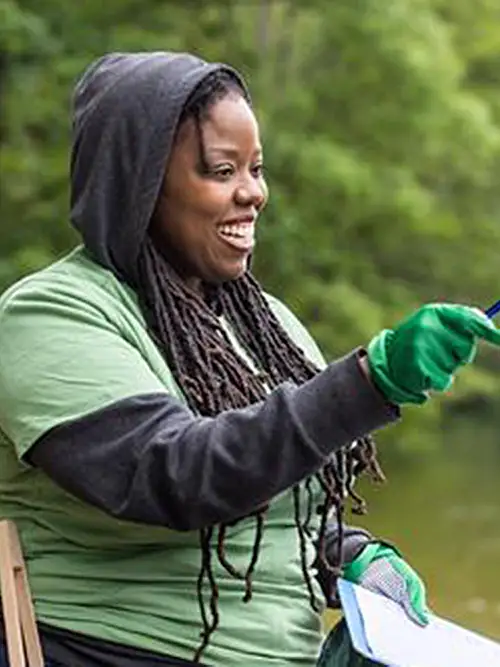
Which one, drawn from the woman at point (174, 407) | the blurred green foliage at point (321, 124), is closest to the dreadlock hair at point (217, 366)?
the woman at point (174, 407)

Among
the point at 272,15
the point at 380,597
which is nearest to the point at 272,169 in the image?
the point at 272,15

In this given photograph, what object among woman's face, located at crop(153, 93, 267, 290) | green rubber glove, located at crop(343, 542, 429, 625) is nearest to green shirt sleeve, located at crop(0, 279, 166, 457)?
woman's face, located at crop(153, 93, 267, 290)

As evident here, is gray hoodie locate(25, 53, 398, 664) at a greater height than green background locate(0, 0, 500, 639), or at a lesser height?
greater

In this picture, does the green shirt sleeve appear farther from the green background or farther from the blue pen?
the green background

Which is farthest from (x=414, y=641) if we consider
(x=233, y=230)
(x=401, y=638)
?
(x=233, y=230)

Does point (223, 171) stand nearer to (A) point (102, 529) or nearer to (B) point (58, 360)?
(B) point (58, 360)

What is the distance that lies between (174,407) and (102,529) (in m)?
0.21

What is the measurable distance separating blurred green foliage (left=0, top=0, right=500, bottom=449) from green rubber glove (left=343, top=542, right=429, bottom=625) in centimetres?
887

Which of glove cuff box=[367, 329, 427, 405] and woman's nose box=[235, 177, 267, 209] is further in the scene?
woman's nose box=[235, 177, 267, 209]

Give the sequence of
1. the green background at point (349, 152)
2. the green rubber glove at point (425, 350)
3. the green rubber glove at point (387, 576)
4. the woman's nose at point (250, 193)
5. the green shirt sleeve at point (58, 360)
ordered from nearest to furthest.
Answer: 1. the green rubber glove at point (425, 350)
2. the green shirt sleeve at point (58, 360)
3. the woman's nose at point (250, 193)
4. the green rubber glove at point (387, 576)
5. the green background at point (349, 152)

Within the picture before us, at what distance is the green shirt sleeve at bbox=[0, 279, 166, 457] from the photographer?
1921mm

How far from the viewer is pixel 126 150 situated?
205cm

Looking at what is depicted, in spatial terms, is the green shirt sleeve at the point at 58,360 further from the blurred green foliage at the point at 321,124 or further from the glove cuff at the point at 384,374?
the blurred green foliage at the point at 321,124

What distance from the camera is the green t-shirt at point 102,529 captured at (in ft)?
6.38
